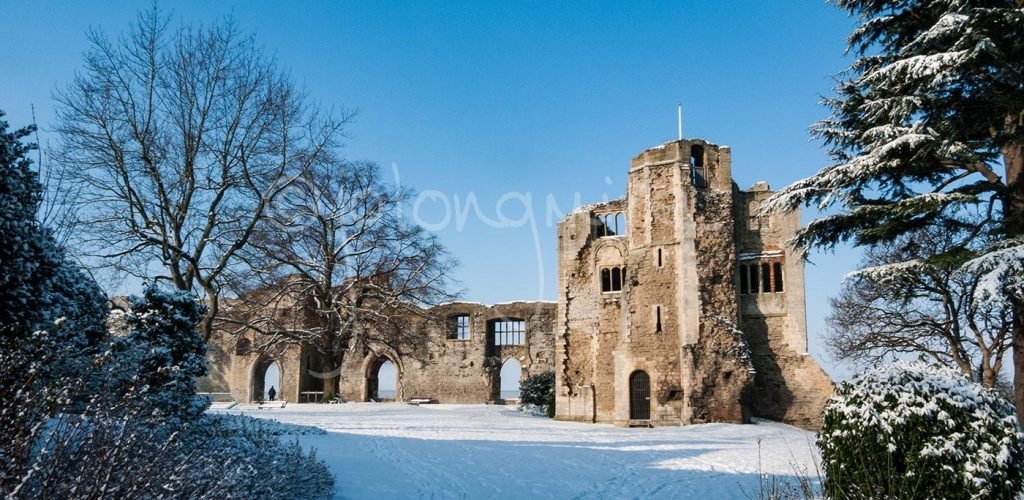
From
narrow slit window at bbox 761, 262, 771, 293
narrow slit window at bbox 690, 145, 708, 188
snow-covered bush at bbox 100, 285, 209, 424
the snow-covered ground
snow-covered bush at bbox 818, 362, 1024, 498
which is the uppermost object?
narrow slit window at bbox 690, 145, 708, 188

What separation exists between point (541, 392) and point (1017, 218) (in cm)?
1785

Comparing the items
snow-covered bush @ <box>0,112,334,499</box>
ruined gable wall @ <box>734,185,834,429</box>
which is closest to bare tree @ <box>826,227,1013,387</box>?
ruined gable wall @ <box>734,185,834,429</box>

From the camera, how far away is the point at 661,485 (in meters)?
10.1

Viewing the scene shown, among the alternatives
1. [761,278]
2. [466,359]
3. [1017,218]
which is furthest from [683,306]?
[466,359]

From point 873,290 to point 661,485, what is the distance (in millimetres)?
16929

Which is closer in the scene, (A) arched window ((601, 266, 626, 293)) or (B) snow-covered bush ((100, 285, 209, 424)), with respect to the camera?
(B) snow-covered bush ((100, 285, 209, 424))

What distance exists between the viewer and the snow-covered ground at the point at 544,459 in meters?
9.55

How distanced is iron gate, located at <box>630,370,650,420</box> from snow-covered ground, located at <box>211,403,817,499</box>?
9.11 feet

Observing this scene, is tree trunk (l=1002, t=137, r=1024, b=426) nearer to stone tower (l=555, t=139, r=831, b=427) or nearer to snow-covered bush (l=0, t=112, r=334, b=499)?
snow-covered bush (l=0, t=112, r=334, b=499)

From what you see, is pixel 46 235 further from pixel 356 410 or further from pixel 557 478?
pixel 356 410

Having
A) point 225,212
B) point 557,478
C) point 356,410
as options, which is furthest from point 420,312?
point 557,478

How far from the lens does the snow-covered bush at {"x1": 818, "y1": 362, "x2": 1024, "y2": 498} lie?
6.48 meters

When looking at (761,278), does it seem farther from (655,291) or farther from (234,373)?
(234,373)

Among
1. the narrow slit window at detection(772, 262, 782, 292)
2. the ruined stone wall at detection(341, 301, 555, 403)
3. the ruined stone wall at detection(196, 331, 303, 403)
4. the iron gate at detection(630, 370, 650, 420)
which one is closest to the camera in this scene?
the iron gate at detection(630, 370, 650, 420)
